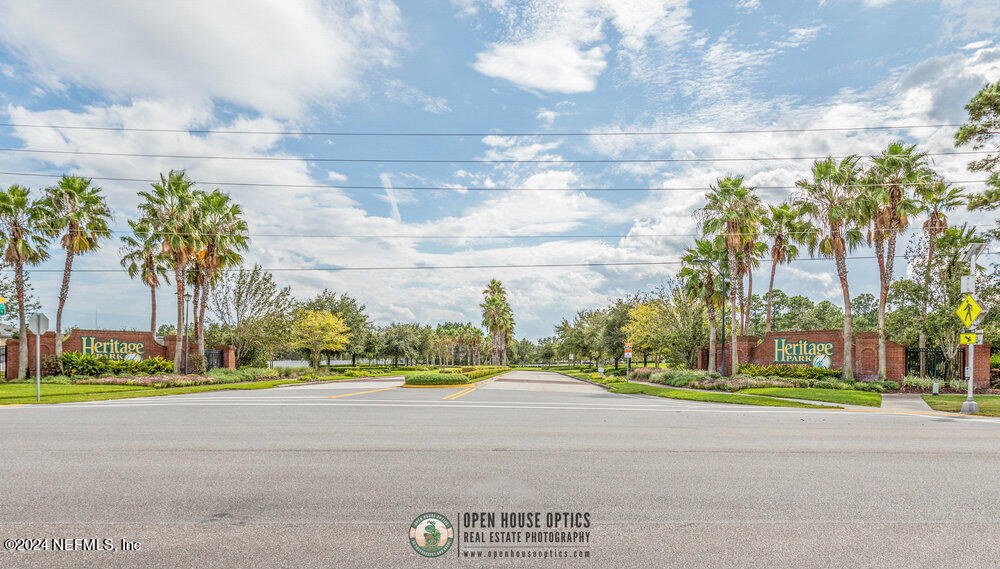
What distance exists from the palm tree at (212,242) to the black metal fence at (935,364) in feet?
133

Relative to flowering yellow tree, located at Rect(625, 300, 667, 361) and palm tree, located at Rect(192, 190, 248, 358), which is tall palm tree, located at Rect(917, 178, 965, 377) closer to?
flowering yellow tree, located at Rect(625, 300, 667, 361)

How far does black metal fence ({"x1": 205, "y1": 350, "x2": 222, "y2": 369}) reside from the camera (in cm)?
3984

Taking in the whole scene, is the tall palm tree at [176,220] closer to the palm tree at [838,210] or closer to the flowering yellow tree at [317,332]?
the flowering yellow tree at [317,332]

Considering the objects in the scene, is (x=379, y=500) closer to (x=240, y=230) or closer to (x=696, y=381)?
(x=696, y=381)

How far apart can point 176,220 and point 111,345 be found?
11.1 meters

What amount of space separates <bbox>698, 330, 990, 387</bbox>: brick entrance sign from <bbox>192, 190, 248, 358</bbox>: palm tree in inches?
1331

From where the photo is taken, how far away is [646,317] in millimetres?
41375

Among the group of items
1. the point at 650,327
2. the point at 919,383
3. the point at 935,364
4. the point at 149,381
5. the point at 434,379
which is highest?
the point at 650,327

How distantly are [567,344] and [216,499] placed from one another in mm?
68404

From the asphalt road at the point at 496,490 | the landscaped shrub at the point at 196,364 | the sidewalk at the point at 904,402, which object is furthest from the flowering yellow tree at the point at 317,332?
the sidewalk at the point at 904,402

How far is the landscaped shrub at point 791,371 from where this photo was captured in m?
31.6

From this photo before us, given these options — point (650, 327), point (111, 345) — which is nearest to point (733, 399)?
point (650, 327)

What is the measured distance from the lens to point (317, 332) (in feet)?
157

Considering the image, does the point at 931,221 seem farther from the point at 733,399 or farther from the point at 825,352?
the point at 733,399
